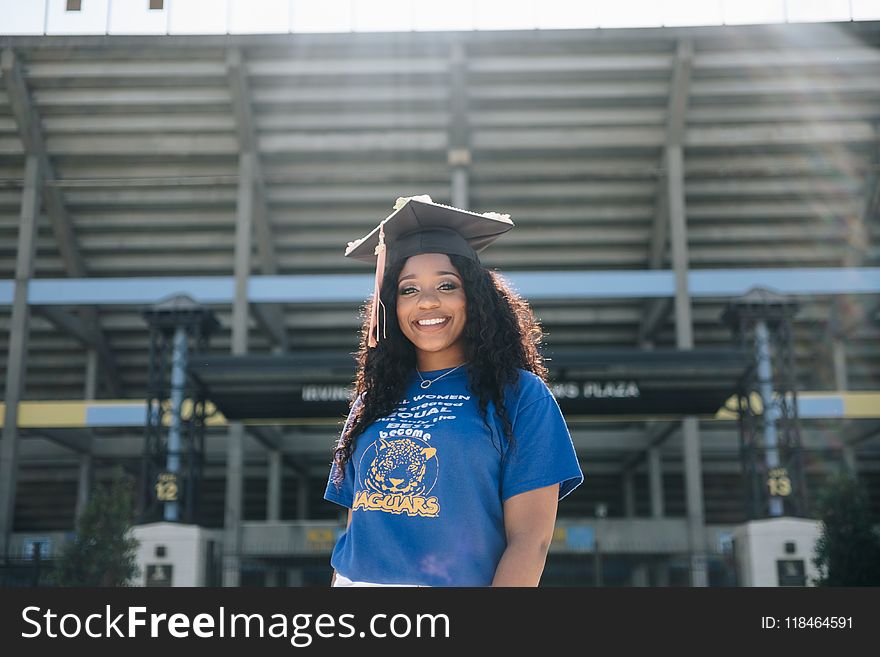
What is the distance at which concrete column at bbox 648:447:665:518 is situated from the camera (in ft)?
80.0

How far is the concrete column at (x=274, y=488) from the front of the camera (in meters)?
24.3

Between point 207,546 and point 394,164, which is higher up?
point 394,164

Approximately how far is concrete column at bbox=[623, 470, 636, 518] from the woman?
2566 centimetres

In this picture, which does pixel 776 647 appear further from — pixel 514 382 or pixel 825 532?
pixel 825 532

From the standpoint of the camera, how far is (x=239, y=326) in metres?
21.1

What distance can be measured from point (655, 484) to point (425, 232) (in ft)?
75.5

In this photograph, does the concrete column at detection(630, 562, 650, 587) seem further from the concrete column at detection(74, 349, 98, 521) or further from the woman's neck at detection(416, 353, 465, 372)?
the woman's neck at detection(416, 353, 465, 372)

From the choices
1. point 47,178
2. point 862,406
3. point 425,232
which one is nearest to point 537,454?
point 425,232

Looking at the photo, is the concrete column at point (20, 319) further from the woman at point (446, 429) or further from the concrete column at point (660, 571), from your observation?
the woman at point (446, 429)

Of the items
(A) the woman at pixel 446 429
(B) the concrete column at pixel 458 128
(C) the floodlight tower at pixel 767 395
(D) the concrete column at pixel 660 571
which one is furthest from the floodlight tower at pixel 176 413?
(A) the woman at pixel 446 429

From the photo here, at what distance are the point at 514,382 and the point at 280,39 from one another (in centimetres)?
1937

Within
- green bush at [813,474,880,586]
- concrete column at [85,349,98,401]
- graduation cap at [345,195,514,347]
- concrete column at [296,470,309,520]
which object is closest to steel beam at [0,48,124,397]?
concrete column at [85,349,98,401]

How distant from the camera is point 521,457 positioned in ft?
7.46

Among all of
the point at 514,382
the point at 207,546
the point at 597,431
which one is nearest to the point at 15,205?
the point at 207,546
